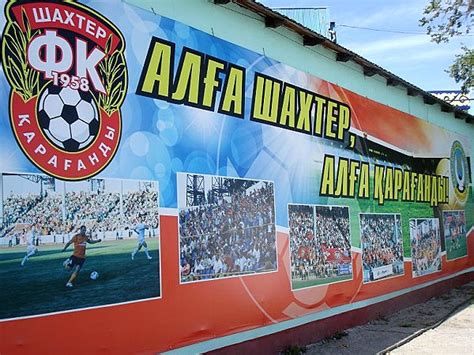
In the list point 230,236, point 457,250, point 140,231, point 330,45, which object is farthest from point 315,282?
point 457,250

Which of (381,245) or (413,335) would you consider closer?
(413,335)

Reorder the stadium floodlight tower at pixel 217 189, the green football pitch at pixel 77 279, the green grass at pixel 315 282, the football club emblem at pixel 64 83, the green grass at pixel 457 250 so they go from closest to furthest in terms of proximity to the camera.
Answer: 1. the green football pitch at pixel 77 279
2. the football club emblem at pixel 64 83
3. the stadium floodlight tower at pixel 217 189
4. the green grass at pixel 315 282
5. the green grass at pixel 457 250

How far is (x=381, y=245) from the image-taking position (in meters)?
11.0

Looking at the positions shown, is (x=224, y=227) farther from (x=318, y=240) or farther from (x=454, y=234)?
(x=454, y=234)

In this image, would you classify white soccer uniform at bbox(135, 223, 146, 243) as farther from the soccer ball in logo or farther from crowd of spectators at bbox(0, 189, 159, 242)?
the soccer ball in logo

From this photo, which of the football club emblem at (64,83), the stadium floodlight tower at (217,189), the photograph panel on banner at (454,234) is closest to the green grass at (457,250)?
the photograph panel on banner at (454,234)

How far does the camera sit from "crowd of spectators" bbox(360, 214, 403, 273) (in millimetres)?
10359

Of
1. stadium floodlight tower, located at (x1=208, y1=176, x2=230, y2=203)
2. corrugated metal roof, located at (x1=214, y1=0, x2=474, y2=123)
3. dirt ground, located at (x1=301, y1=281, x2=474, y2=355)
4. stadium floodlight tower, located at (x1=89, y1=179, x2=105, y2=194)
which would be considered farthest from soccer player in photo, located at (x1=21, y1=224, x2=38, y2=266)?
dirt ground, located at (x1=301, y1=281, x2=474, y2=355)

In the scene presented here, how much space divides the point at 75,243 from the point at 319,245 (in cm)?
472

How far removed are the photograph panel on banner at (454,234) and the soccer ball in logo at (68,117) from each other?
37.7 feet

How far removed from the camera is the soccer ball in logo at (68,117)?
4.93m

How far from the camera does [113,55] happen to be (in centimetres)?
555

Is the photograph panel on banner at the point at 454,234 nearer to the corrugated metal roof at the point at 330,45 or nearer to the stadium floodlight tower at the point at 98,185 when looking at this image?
the corrugated metal roof at the point at 330,45

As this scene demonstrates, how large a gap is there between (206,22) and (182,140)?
1688mm
